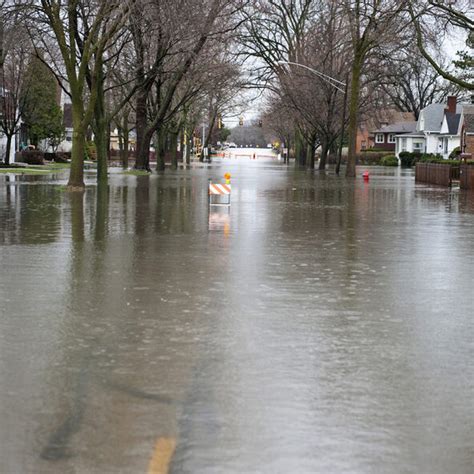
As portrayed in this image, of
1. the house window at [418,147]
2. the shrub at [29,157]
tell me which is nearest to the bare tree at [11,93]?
the shrub at [29,157]

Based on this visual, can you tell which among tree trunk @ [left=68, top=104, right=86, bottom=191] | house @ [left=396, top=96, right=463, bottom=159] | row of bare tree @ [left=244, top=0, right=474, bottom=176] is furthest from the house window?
tree trunk @ [left=68, top=104, right=86, bottom=191]

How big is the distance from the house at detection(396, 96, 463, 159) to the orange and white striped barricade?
75.5 metres

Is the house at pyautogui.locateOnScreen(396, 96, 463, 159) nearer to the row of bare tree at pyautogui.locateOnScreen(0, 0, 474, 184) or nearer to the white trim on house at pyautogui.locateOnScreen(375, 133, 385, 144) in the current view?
the white trim on house at pyautogui.locateOnScreen(375, 133, 385, 144)

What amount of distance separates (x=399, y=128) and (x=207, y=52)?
92.3 meters

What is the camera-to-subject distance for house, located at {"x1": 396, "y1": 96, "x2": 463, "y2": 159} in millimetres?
103188

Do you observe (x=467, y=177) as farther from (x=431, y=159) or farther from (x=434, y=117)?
(x=434, y=117)

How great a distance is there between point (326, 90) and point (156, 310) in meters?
62.4

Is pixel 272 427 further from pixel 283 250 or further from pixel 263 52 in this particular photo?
pixel 263 52

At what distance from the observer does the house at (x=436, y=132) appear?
103188 millimetres

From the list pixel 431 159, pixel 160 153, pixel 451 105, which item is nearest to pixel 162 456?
pixel 431 159

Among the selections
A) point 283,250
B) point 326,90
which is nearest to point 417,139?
point 326,90

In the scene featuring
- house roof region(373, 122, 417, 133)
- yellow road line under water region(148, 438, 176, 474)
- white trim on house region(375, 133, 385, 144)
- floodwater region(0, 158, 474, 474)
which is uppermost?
house roof region(373, 122, 417, 133)

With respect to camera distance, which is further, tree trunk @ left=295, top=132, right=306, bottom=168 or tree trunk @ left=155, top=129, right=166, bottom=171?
tree trunk @ left=295, top=132, right=306, bottom=168

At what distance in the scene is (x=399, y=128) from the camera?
135 meters
